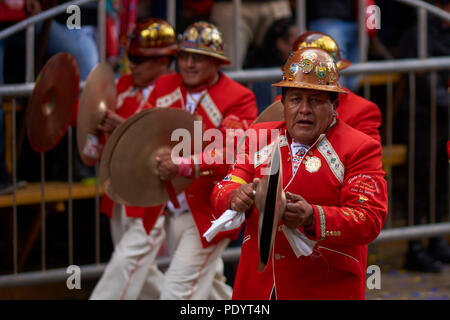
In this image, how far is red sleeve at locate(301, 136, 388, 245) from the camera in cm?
348

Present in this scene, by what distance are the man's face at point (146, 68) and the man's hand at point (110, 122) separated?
0.46 m

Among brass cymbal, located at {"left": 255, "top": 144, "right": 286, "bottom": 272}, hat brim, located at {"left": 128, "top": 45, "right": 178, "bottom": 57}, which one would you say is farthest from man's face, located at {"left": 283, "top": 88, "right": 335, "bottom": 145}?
hat brim, located at {"left": 128, "top": 45, "right": 178, "bottom": 57}

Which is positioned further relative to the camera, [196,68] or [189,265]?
[189,265]

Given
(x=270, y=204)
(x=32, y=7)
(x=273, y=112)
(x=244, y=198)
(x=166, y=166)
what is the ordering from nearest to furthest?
(x=270, y=204) < (x=244, y=198) < (x=273, y=112) < (x=166, y=166) < (x=32, y=7)

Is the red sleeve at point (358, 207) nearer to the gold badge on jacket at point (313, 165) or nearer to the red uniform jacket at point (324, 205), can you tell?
the red uniform jacket at point (324, 205)

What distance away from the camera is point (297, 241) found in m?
3.53

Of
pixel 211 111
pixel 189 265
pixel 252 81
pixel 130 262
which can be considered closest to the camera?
pixel 211 111

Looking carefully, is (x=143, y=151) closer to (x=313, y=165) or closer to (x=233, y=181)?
(x=233, y=181)

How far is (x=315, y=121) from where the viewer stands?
12.3 feet

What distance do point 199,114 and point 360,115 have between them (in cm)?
101

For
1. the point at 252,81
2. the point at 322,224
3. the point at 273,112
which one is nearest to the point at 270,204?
the point at 322,224

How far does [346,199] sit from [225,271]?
322cm

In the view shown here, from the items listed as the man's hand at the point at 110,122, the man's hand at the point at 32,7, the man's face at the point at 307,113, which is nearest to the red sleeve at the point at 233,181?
the man's face at the point at 307,113
